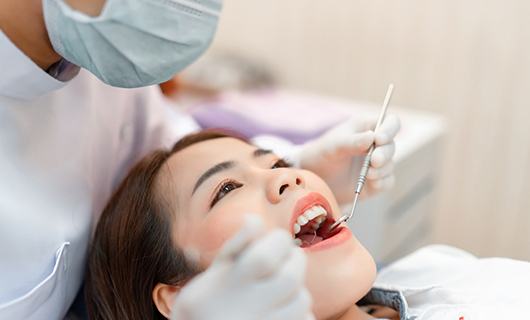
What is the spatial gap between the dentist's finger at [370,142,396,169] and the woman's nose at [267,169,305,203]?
0.57 ft

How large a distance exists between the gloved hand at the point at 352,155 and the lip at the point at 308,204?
0.58ft

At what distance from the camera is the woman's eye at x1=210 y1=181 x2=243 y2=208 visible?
118 centimetres

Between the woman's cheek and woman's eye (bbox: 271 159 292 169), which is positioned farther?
woman's eye (bbox: 271 159 292 169)

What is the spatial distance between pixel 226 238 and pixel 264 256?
323 mm

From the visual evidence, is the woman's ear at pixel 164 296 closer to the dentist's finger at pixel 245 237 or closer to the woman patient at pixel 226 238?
the woman patient at pixel 226 238

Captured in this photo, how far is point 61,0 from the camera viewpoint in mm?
1023

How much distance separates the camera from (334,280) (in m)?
1.11

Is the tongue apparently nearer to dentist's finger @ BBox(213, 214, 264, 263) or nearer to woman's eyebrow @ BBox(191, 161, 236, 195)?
woman's eyebrow @ BBox(191, 161, 236, 195)

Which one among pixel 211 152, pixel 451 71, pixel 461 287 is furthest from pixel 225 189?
pixel 451 71

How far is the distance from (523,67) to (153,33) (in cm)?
160

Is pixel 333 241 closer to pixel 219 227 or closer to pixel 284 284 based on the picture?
pixel 219 227

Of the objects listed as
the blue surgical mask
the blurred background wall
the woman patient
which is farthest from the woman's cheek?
the blurred background wall

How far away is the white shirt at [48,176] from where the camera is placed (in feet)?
3.73

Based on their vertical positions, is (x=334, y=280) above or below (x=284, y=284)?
below
